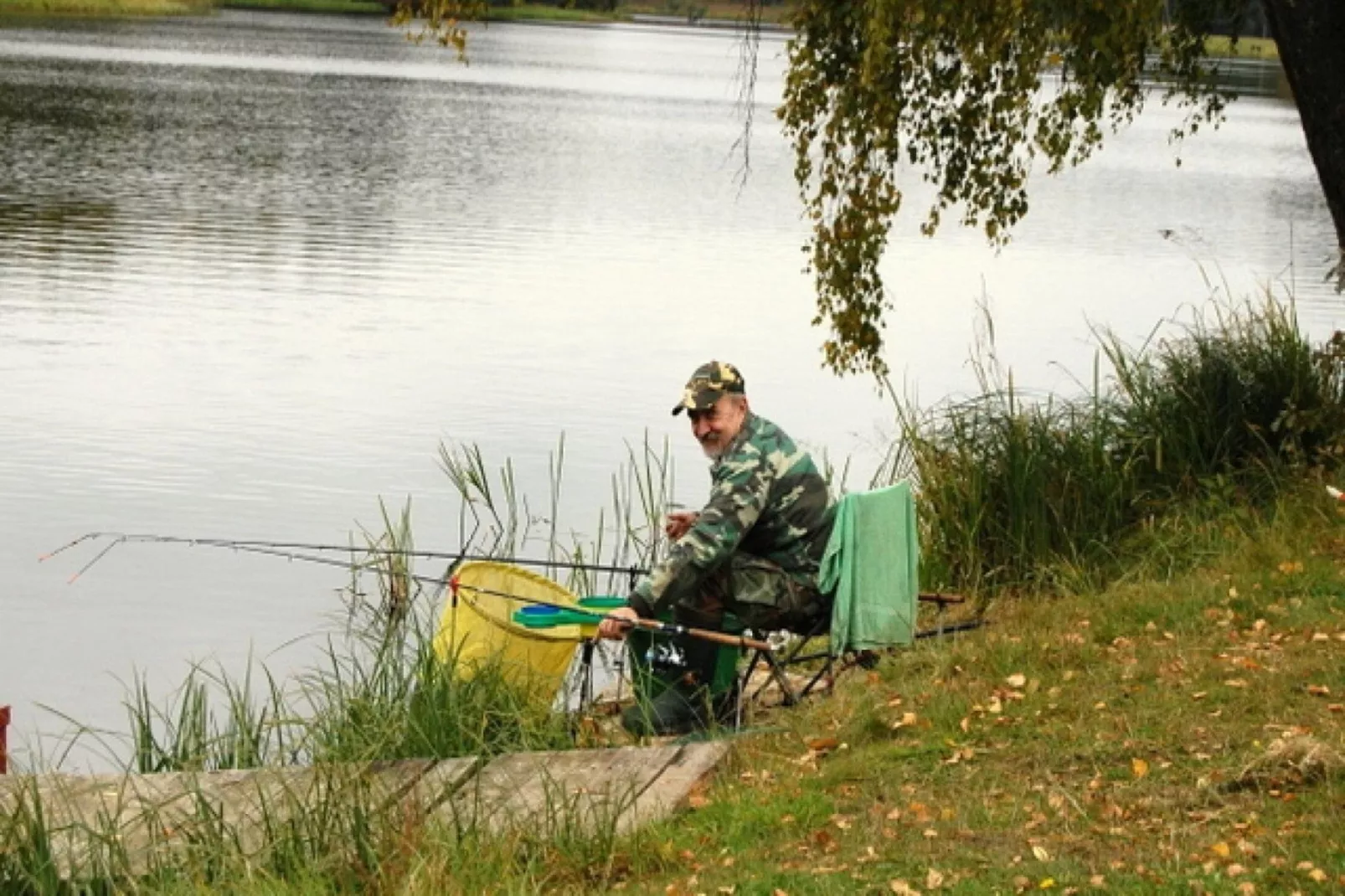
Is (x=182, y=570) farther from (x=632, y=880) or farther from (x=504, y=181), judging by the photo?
(x=504, y=181)

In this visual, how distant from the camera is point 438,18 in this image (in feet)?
30.3

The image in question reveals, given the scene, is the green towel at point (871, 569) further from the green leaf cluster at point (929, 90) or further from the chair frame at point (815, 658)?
the green leaf cluster at point (929, 90)

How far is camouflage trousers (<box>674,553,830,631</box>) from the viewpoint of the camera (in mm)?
7918

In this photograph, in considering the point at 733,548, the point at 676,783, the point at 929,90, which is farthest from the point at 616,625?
the point at 929,90

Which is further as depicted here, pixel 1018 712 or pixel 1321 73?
pixel 1321 73

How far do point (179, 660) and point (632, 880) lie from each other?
205 inches

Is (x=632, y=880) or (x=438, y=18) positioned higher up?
(x=438, y=18)

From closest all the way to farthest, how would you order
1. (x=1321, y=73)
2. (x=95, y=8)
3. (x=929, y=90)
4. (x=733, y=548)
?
(x=733, y=548), (x=1321, y=73), (x=929, y=90), (x=95, y=8)

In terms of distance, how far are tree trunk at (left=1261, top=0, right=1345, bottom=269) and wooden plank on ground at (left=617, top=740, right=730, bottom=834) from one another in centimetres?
429

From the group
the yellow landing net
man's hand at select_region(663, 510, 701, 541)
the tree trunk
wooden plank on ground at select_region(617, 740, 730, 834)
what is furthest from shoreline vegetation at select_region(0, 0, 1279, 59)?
wooden plank on ground at select_region(617, 740, 730, 834)

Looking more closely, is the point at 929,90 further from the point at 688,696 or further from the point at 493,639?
the point at 493,639

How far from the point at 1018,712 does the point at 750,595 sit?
4.12 feet

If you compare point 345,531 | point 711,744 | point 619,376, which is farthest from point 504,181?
point 711,744

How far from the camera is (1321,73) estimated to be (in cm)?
966
